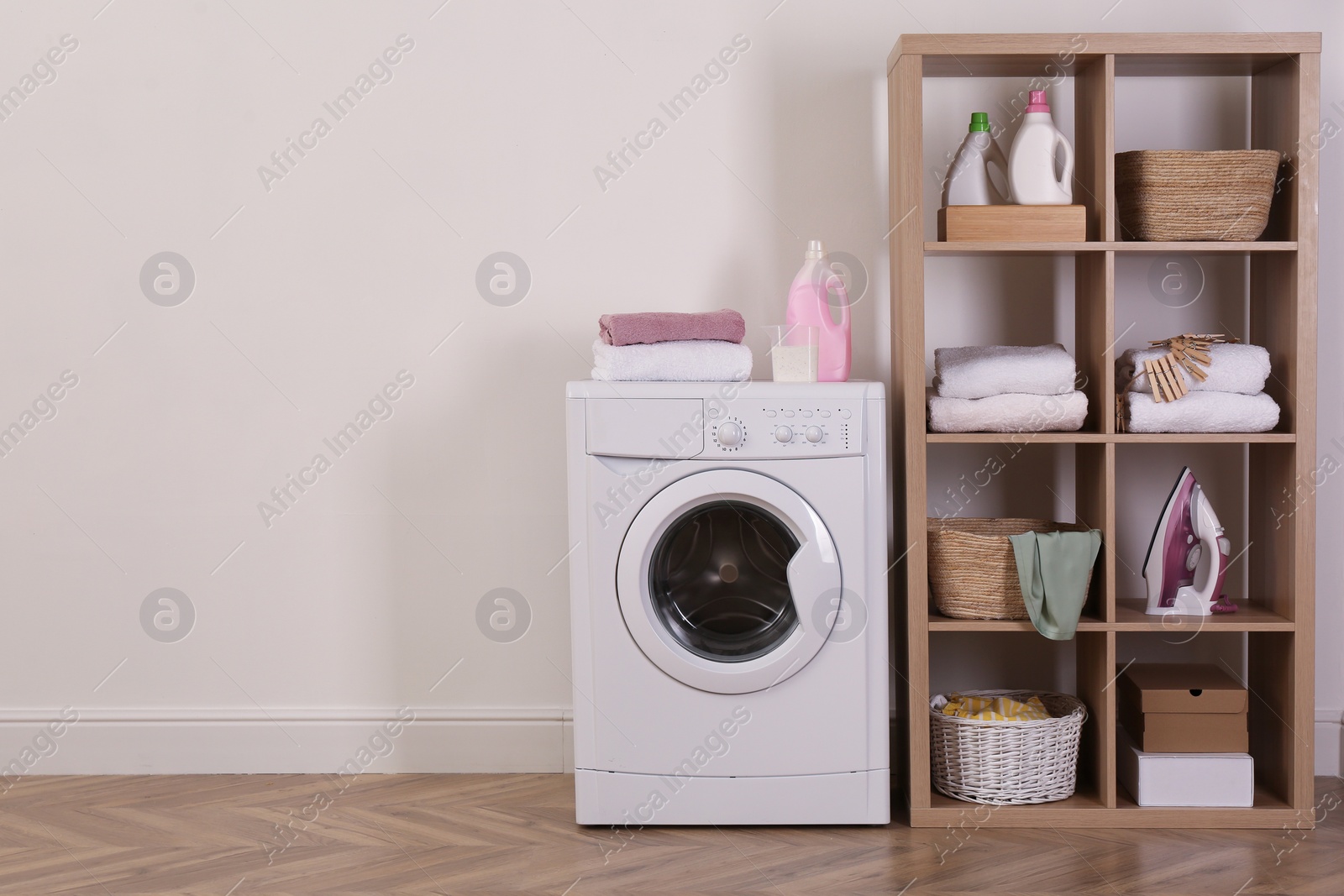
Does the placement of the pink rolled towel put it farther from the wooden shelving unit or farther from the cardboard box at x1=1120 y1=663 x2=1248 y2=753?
the cardboard box at x1=1120 y1=663 x2=1248 y2=753

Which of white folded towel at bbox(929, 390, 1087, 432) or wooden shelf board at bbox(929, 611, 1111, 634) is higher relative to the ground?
white folded towel at bbox(929, 390, 1087, 432)

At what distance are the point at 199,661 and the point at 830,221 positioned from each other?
1850 mm

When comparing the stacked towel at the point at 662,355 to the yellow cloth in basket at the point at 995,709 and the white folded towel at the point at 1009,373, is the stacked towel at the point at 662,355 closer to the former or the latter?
the white folded towel at the point at 1009,373

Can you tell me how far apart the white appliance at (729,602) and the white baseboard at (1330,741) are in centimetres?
112

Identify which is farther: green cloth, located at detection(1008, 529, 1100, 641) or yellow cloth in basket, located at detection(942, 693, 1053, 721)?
yellow cloth in basket, located at detection(942, 693, 1053, 721)

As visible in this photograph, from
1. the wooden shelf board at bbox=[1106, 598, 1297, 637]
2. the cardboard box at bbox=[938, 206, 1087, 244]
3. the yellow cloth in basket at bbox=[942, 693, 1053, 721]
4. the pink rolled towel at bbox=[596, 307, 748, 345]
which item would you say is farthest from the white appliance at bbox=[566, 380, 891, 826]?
the wooden shelf board at bbox=[1106, 598, 1297, 637]

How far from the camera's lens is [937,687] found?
2473 mm

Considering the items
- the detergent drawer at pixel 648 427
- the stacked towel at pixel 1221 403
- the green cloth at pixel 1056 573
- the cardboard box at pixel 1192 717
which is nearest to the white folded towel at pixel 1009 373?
the stacked towel at pixel 1221 403

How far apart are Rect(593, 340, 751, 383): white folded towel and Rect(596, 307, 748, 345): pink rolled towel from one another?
2 centimetres

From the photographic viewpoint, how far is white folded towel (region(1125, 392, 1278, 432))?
2037 millimetres

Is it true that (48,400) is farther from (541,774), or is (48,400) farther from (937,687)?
(937,687)

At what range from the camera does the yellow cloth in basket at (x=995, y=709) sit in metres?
2.18

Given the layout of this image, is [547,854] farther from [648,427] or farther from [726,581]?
[648,427]

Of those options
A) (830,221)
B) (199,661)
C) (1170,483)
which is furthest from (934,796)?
(199,661)
